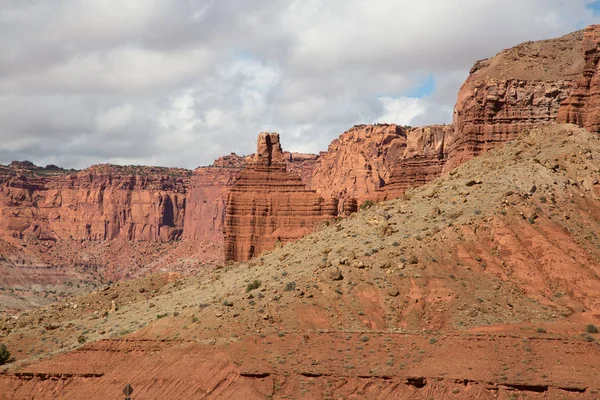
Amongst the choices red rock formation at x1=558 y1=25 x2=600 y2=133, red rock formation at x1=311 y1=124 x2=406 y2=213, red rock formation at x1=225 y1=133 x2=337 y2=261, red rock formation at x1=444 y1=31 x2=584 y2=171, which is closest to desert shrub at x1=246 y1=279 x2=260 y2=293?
red rock formation at x1=444 y1=31 x2=584 y2=171

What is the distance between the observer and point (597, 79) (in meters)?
68.1

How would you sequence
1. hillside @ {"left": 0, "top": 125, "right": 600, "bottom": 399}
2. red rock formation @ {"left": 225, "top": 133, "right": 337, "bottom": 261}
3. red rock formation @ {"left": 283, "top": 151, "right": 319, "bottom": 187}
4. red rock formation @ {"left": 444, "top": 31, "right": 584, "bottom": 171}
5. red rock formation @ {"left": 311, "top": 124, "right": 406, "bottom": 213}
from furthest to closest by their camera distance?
red rock formation @ {"left": 283, "top": 151, "right": 319, "bottom": 187}, red rock formation @ {"left": 311, "top": 124, "right": 406, "bottom": 213}, red rock formation @ {"left": 225, "top": 133, "right": 337, "bottom": 261}, red rock formation @ {"left": 444, "top": 31, "right": 584, "bottom": 171}, hillside @ {"left": 0, "top": 125, "right": 600, "bottom": 399}

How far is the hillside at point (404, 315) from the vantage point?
138ft

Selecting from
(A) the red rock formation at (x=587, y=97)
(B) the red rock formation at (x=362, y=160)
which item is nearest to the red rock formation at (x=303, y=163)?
(B) the red rock formation at (x=362, y=160)

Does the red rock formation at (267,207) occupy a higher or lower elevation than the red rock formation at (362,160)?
lower

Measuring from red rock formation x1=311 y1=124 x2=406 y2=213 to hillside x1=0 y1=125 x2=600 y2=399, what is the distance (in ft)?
257

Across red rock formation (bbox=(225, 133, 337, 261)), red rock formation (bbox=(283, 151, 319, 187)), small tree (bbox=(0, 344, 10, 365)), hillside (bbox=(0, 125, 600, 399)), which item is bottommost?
small tree (bbox=(0, 344, 10, 365))

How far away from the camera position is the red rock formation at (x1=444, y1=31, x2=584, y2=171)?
7069 centimetres

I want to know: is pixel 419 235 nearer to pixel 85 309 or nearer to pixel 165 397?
pixel 165 397


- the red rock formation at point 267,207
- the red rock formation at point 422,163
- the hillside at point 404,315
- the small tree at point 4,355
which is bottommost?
the small tree at point 4,355

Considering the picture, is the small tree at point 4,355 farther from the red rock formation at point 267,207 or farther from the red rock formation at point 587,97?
the red rock formation at point 587,97

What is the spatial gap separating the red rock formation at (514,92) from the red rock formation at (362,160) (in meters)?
66.0

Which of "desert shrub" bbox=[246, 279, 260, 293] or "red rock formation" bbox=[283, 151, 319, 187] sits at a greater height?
"red rock formation" bbox=[283, 151, 319, 187]

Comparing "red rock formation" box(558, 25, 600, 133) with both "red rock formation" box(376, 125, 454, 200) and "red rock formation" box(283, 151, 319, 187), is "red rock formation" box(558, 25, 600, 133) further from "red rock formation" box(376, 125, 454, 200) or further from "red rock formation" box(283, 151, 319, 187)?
"red rock formation" box(283, 151, 319, 187)
